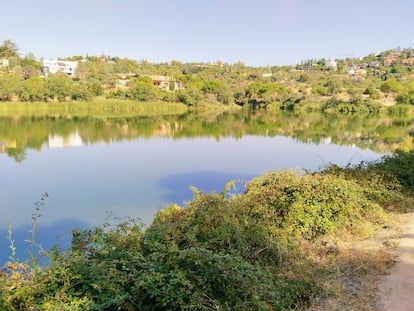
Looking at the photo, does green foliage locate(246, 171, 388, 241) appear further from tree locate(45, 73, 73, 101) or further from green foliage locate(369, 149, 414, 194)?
tree locate(45, 73, 73, 101)

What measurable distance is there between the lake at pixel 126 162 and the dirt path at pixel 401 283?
2967mm

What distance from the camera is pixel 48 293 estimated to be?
9.54 ft

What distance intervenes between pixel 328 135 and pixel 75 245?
26234 mm

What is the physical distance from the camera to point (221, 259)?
3340mm

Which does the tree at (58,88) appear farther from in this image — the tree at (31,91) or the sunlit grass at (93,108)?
the sunlit grass at (93,108)

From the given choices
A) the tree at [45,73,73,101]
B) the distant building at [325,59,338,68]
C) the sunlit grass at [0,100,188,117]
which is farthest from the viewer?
the distant building at [325,59,338,68]

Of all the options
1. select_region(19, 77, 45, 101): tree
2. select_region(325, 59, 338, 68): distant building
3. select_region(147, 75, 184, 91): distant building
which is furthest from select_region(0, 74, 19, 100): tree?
select_region(325, 59, 338, 68): distant building

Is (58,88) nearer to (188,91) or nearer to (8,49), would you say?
(188,91)

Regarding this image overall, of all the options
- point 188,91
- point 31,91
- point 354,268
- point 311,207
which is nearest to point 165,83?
point 188,91

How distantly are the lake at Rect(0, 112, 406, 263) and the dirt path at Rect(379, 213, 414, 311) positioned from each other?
2.97 metres

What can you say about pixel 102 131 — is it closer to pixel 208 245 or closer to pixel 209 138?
pixel 209 138

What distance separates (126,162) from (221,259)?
1331 cm

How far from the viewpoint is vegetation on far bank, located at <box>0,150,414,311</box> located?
2.94m

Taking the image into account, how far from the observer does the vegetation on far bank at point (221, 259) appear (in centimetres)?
294
